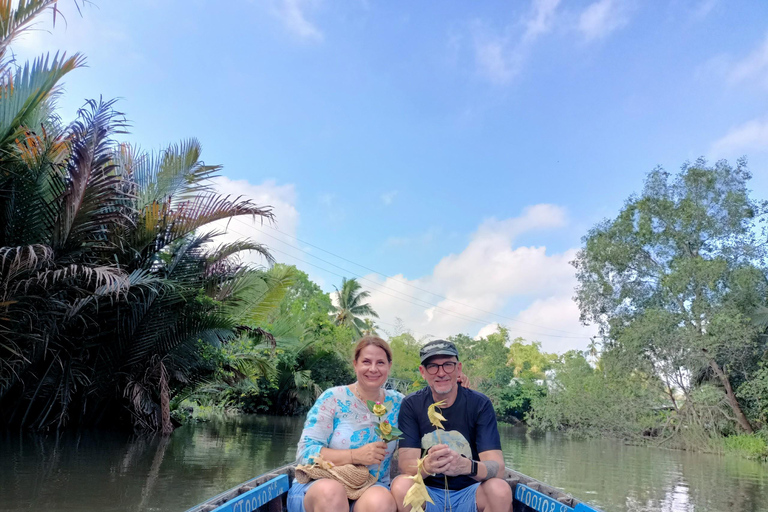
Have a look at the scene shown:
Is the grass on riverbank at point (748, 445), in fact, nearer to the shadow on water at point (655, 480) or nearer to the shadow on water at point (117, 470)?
the shadow on water at point (655, 480)

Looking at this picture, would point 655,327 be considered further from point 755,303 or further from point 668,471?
point 668,471

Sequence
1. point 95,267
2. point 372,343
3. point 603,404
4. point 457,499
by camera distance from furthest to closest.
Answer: point 603,404, point 95,267, point 372,343, point 457,499

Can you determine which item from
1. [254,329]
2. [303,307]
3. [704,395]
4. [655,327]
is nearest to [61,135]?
[254,329]

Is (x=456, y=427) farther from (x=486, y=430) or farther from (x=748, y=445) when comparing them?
(x=748, y=445)

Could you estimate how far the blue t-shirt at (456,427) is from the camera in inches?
117

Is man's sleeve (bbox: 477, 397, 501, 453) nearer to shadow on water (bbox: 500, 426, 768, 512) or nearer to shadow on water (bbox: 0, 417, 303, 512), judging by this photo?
shadow on water (bbox: 0, 417, 303, 512)

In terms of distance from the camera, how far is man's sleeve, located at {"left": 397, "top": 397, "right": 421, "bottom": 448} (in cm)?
296

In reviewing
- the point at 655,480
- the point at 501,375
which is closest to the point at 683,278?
the point at 655,480

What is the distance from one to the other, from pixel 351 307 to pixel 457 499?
124ft

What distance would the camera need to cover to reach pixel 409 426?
9.80 ft

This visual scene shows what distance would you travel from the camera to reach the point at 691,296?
2022 cm

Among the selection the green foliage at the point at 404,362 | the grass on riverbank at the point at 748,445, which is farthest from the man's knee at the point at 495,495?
the green foliage at the point at 404,362

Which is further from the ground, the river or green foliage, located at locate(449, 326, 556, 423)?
green foliage, located at locate(449, 326, 556, 423)

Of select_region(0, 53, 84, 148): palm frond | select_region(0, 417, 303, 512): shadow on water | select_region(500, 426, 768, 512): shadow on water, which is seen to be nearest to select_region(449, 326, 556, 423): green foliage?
select_region(500, 426, 768, 512): shadow on water
